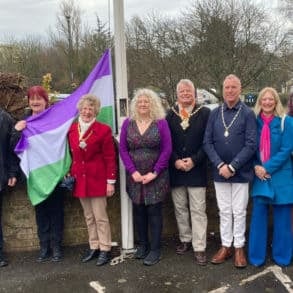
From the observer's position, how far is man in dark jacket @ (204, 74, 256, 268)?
4661 mm

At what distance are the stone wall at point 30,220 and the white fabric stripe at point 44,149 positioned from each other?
44cm

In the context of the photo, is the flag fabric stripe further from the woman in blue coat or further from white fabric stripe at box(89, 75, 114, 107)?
the woman in blue coat

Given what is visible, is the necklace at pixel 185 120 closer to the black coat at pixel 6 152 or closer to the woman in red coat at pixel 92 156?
the woman in red coat at pixel 92 156

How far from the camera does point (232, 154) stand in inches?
185

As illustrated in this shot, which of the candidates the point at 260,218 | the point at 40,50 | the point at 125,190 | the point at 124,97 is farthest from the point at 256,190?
the point at 40,50

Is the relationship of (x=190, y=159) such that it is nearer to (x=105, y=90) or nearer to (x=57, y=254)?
(x=105, y=90)

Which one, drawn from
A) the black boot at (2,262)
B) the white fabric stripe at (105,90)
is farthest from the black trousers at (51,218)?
the white fabric stripe at (105,90)

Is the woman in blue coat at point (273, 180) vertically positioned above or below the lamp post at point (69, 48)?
below

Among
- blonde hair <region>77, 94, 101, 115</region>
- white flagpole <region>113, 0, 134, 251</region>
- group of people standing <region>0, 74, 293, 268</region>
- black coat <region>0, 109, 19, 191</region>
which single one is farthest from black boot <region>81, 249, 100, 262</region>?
blonde hair <region>77, 94, 101, 115</region>

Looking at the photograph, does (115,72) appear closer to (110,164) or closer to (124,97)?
(124,97)

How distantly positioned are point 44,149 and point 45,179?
0.32 meters

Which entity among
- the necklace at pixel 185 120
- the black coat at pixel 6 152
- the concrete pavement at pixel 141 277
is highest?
the necklace at pixel 185 120

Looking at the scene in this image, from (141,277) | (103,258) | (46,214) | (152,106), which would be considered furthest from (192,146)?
(46,214)

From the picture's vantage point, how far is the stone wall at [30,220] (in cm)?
541
